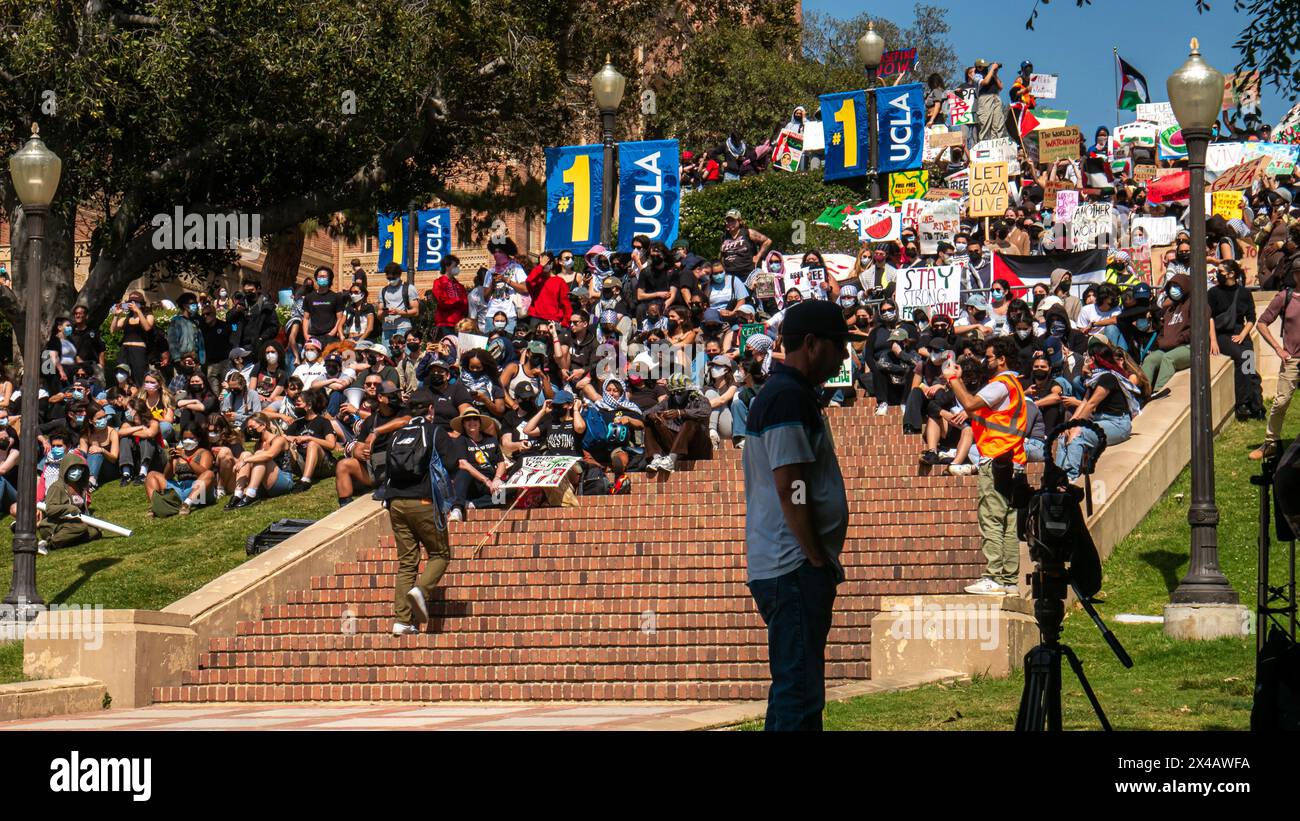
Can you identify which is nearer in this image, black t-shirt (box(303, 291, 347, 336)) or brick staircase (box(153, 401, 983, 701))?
brick staircase (box(153, 401, 983, 701))

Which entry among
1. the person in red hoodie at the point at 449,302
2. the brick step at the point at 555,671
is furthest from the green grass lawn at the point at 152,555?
the person in red hoodie at the point at 449,302

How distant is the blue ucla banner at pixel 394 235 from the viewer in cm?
3244

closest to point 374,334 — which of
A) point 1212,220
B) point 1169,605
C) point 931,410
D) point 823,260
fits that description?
point 823,260

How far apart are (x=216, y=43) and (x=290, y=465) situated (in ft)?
30.2

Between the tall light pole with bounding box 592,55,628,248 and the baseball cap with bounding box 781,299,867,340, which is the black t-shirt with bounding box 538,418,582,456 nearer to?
the tall light pole with bounding box 592,55,628,248

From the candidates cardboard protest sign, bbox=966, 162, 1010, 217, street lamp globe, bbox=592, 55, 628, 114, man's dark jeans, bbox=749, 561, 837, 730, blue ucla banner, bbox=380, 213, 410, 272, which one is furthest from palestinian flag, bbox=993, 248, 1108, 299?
man's dark jeans, bbox=749, 561, 837, 730

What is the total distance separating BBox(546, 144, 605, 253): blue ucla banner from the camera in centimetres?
2584

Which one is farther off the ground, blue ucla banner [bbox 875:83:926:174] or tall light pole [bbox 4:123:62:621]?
blue ucla banner [bbox 875:83:926:174]

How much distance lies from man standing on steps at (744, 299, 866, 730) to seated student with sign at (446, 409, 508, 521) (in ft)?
37.4

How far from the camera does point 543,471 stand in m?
17.9

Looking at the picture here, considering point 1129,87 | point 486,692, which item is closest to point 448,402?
point 486,692

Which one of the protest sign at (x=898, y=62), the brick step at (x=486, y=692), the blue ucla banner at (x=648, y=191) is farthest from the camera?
the protest sign at (x=898, y=62)

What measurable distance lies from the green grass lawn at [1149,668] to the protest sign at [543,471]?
18.0ft

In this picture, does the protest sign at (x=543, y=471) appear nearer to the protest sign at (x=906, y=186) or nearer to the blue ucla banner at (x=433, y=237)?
the blue ucla banner at (x=433, y=237)
